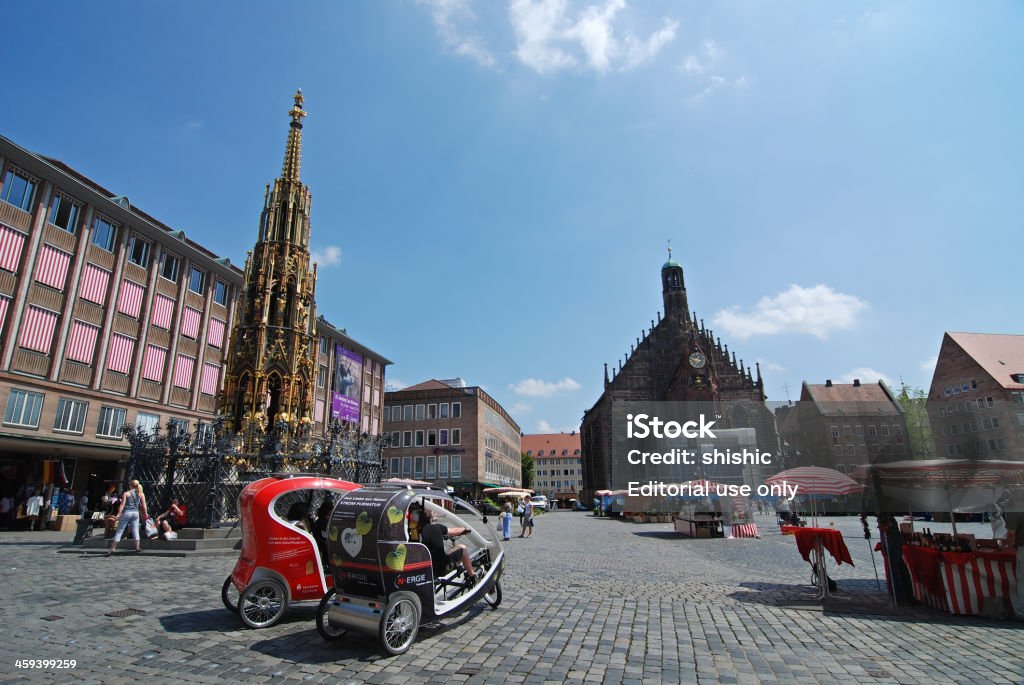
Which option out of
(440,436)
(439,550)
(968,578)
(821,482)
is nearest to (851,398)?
(440,436)

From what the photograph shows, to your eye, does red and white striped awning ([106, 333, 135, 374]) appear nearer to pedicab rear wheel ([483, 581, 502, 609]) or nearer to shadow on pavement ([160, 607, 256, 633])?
shadow on pavement ([160, 607, 256, 633])

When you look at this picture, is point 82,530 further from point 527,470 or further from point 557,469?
point 557,469

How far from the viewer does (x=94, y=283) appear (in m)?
26.4

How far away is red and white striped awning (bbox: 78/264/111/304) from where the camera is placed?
84.8 feet

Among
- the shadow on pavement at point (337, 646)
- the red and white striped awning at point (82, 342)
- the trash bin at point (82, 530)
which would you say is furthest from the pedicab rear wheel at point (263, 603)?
the red and white striped awning at point (82, 342)

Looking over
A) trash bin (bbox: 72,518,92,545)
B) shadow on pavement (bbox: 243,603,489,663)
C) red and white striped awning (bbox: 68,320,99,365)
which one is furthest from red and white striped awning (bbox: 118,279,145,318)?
shadow on pavement (bbox: 243,603,489,663)

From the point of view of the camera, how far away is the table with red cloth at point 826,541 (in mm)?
8773

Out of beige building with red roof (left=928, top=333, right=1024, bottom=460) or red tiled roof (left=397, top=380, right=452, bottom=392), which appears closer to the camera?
beige building with red roof (left=928, top=333, right=1024, bottom=460)

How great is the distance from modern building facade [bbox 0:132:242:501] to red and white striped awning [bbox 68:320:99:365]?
5 centimetres

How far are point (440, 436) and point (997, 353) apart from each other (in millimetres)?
56520

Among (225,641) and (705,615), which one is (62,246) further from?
(705,615)

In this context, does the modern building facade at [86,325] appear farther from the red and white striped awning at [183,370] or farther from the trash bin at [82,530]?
the trash bin at [82,530]

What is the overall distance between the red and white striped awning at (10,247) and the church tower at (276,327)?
1307 centimetres

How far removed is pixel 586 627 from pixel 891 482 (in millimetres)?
5958
